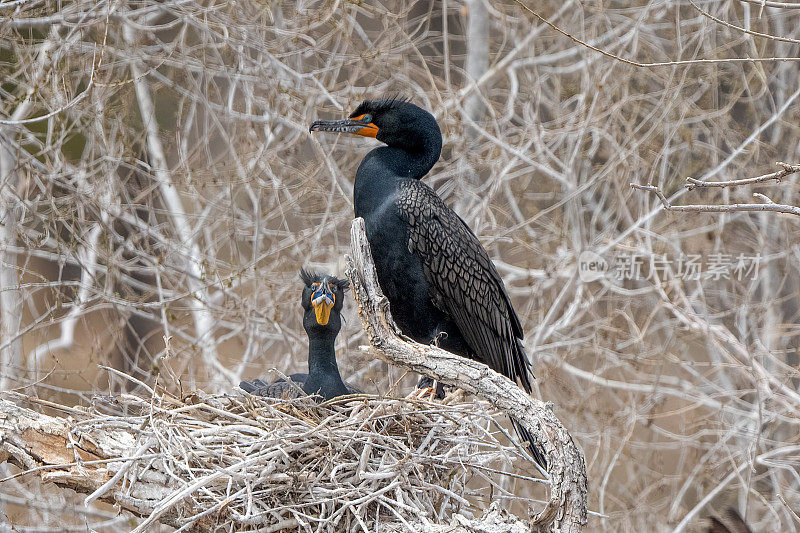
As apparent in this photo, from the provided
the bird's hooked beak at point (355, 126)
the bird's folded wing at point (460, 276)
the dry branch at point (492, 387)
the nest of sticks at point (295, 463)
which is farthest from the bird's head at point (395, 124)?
the nest of sticks at point (295, 463)

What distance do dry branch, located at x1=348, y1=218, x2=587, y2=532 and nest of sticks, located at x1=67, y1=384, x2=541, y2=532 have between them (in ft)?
0.64

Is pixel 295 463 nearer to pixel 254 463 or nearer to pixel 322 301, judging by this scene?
pixel 254 463

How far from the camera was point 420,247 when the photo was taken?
13.0 feet

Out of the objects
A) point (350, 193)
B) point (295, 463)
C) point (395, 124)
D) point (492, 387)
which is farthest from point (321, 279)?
point (350, 193)

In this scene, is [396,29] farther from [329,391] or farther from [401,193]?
[329,391]

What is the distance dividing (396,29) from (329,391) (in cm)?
320

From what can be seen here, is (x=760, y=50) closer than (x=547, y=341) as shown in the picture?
No

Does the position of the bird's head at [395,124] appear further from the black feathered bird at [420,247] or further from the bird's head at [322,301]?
the bird's head at [322,301]

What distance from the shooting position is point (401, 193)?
394 centimetres

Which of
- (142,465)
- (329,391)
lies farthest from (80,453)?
(329,391)

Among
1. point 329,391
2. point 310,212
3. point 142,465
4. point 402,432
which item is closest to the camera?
point 142,465

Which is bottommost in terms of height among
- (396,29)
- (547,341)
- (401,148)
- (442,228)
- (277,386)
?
(547,341)

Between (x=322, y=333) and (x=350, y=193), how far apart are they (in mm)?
2220

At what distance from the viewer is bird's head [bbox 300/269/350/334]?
3926 millimetres
